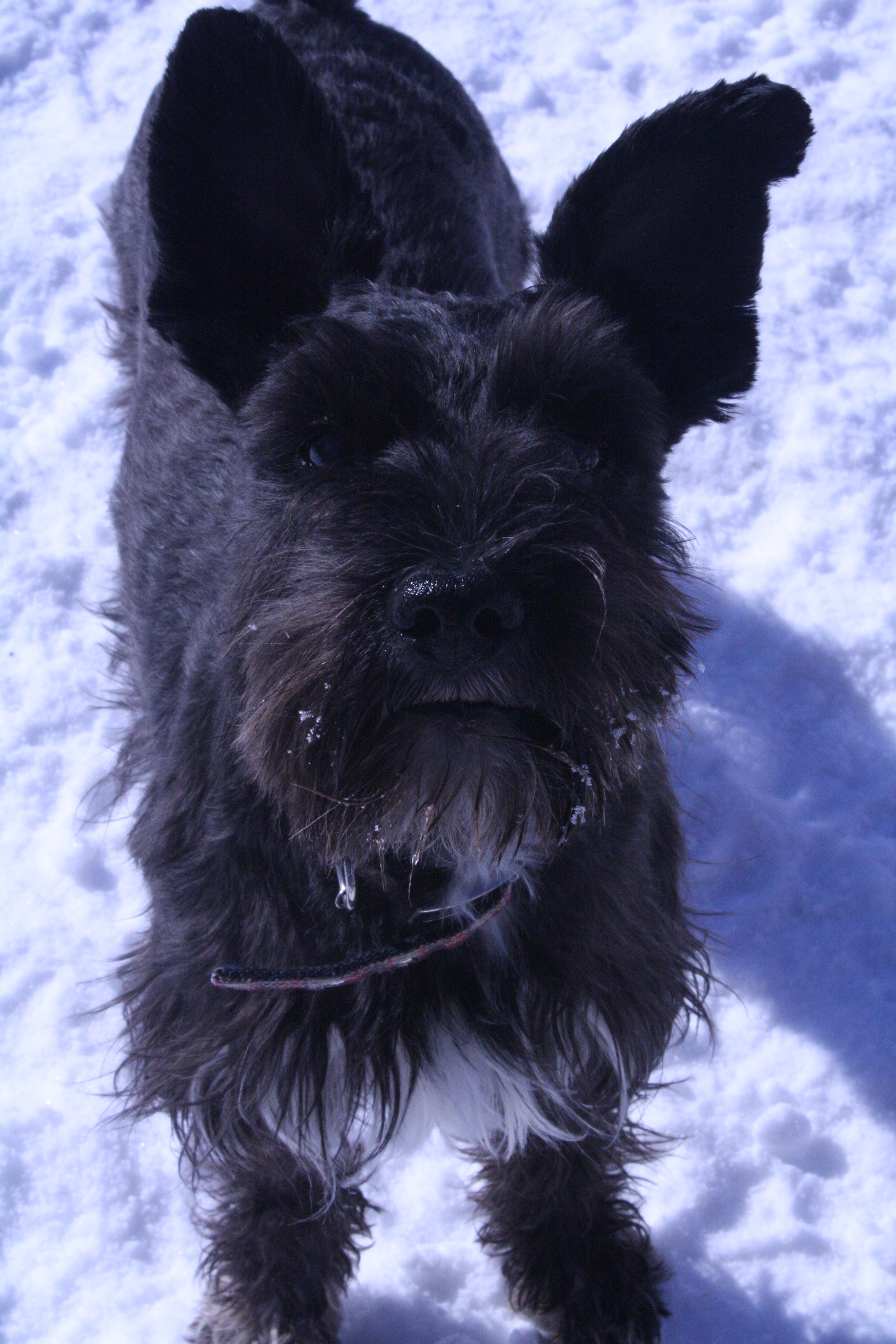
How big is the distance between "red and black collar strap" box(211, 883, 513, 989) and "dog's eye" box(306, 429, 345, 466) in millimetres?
860

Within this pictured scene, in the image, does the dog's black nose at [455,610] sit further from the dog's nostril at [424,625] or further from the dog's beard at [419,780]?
the dog's beard at [419,780]

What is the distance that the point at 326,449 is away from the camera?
1.98 m

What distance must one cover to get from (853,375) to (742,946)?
244 cm

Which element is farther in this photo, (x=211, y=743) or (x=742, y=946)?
(x=742, y=946)

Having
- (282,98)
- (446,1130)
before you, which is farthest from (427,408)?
(446,1130)

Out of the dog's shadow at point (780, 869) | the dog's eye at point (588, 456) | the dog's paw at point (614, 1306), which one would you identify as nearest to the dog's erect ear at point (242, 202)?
the dog's eye at point (588, 456)

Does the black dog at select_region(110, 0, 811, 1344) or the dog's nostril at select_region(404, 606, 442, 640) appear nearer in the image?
the dog's nostril at select_region(404, 606, 442, 640)

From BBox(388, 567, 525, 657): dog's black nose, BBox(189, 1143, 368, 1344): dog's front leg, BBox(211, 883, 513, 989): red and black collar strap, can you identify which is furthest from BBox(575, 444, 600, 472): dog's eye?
BBox(189, 1143, 368, 1344): dog's front leg

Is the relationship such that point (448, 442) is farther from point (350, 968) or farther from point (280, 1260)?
point (280, 1260)

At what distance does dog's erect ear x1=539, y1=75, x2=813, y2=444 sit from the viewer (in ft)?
6.62

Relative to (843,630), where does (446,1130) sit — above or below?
below

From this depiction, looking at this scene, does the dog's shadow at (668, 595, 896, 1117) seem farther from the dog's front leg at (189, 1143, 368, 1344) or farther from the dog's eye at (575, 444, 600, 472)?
the dog's front leg at (189, 1143, 368, 1344)

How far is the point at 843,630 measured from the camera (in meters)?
3.83

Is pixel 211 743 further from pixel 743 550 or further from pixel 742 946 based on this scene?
pixel 743 550
